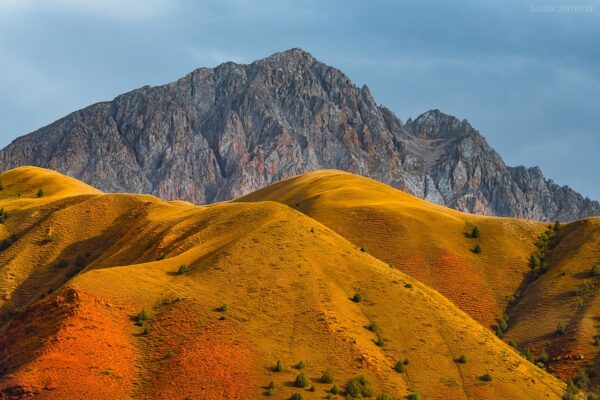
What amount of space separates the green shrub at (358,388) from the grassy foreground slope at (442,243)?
48.8 metres

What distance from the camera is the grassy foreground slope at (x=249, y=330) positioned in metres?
68.1

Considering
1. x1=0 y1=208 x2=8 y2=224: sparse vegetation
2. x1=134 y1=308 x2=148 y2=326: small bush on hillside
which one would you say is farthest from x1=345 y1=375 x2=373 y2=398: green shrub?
x1=0 y1=208 x2=8 y2=224: sparse vegetation

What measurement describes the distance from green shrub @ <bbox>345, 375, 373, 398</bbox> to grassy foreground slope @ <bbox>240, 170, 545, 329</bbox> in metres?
48.8

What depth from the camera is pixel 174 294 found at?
81.2 metres

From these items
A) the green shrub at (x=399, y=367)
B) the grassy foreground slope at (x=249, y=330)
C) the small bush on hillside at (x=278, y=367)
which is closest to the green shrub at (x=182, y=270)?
the grassy foreground slope at (x=249, y=330)

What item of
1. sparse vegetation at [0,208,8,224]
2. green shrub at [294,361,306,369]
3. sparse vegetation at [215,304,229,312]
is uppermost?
sparse vegetation at [0,208,8,224]

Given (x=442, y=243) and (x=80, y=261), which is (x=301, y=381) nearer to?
(x=80, y=261)

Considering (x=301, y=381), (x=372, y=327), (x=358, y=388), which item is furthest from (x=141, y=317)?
(x=372, y=327)

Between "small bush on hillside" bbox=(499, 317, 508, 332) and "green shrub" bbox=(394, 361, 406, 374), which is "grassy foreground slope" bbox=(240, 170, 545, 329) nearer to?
"small bush on hillside" bbox=(499, 317, 508, 332)

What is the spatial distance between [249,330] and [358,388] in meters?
13.2

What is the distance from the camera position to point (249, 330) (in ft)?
251

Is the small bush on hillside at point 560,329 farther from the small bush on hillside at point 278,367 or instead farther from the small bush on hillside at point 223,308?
the small bush on hillside at point 278,367

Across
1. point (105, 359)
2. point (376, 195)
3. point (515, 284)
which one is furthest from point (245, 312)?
point (376, 195)

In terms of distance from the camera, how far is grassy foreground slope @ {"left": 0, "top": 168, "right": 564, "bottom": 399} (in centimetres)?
6812
